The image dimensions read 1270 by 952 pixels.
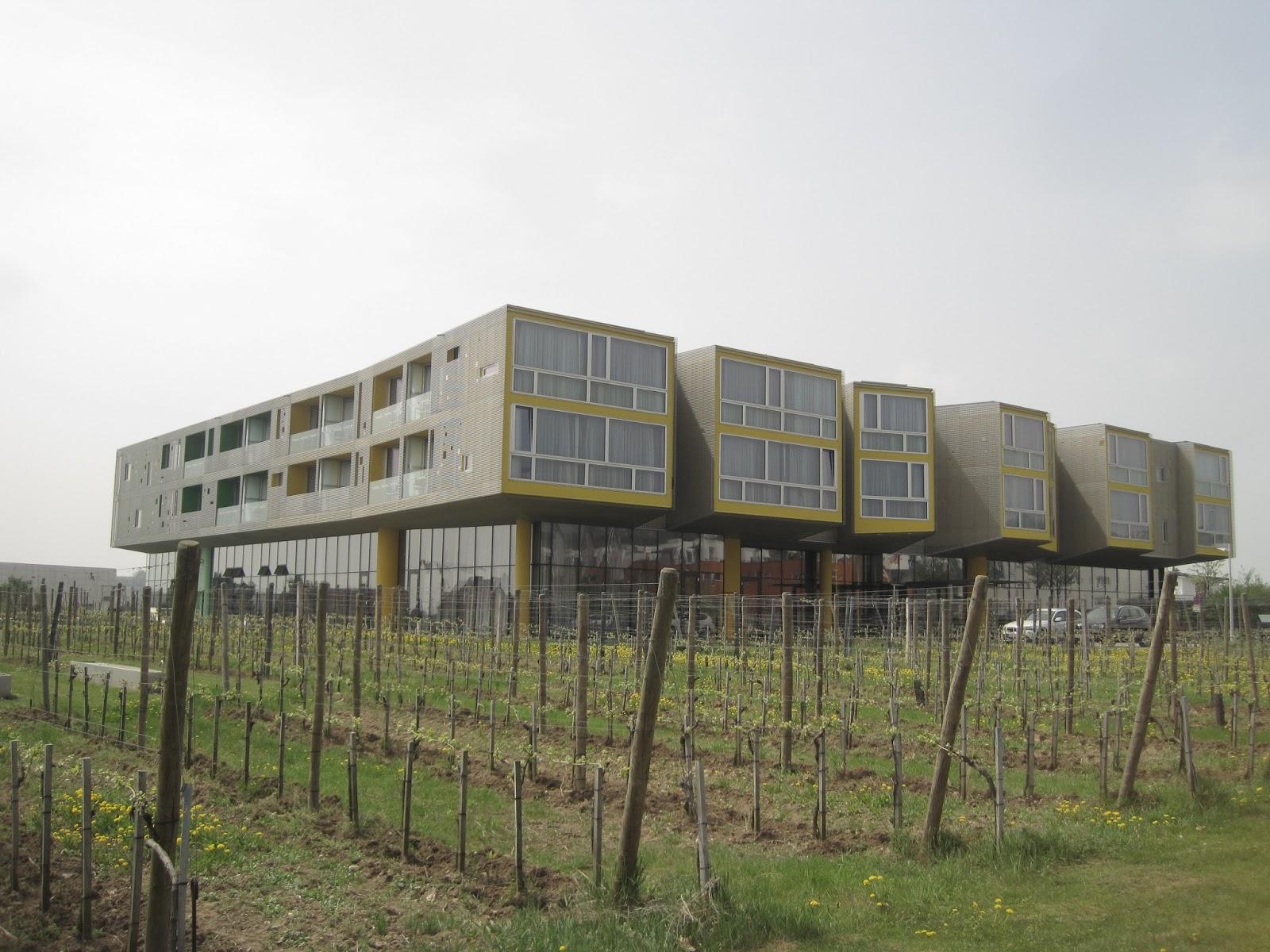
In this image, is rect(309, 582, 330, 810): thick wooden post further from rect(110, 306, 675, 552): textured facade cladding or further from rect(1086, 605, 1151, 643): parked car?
rect(1086, 605, 1151, 643): parked car

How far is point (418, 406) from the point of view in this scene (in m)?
35.2

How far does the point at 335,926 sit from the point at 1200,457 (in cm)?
5461

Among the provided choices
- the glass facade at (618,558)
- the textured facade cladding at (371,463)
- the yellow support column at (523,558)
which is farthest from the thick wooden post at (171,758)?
the yellow support column at (523,558)

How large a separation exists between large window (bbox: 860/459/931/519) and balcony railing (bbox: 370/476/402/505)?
16.4 meters

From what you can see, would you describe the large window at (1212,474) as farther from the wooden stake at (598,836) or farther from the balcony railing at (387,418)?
the wooden stake at (598,836)

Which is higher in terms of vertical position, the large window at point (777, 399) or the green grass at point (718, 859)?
the large window at point (777, 399)

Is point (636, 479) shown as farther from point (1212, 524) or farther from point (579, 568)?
point (1212, 524)

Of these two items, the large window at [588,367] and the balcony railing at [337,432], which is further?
the balcony railing at [337,432]

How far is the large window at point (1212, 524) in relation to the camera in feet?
171

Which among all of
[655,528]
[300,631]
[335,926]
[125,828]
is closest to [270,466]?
[655,528]

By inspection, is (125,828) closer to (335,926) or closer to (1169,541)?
(335,926)

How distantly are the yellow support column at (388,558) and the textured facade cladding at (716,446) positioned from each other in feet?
34.4

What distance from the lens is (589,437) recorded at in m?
32.1

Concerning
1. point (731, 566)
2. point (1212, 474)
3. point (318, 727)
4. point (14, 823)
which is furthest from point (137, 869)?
point (1212, 474)
